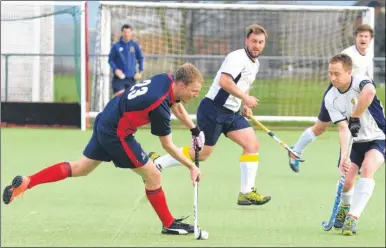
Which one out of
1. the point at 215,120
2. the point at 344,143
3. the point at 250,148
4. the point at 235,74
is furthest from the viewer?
the point at 250,148

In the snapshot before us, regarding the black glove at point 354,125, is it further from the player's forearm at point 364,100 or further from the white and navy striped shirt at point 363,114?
the white and navy striped shirt at point 363,114

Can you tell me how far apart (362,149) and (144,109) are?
1.81m

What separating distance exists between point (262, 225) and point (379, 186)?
2511 mm

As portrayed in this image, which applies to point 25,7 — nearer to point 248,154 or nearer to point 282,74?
point 282,74

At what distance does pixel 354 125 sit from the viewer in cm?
679

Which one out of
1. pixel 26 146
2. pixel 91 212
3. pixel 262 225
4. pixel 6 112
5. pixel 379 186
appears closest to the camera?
pixel 262 225

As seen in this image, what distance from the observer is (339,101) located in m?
7.08

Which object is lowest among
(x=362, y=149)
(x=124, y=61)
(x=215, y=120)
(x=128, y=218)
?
(x=128, y=218)

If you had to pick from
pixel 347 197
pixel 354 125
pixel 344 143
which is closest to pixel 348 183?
pixel 347 197

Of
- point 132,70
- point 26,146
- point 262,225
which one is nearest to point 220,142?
point 132,70

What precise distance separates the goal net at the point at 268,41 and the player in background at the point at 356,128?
341 inches

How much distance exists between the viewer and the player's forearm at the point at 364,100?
22.2ft

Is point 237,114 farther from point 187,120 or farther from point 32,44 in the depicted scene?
point 32,44

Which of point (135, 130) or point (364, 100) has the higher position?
point (364, 100)
